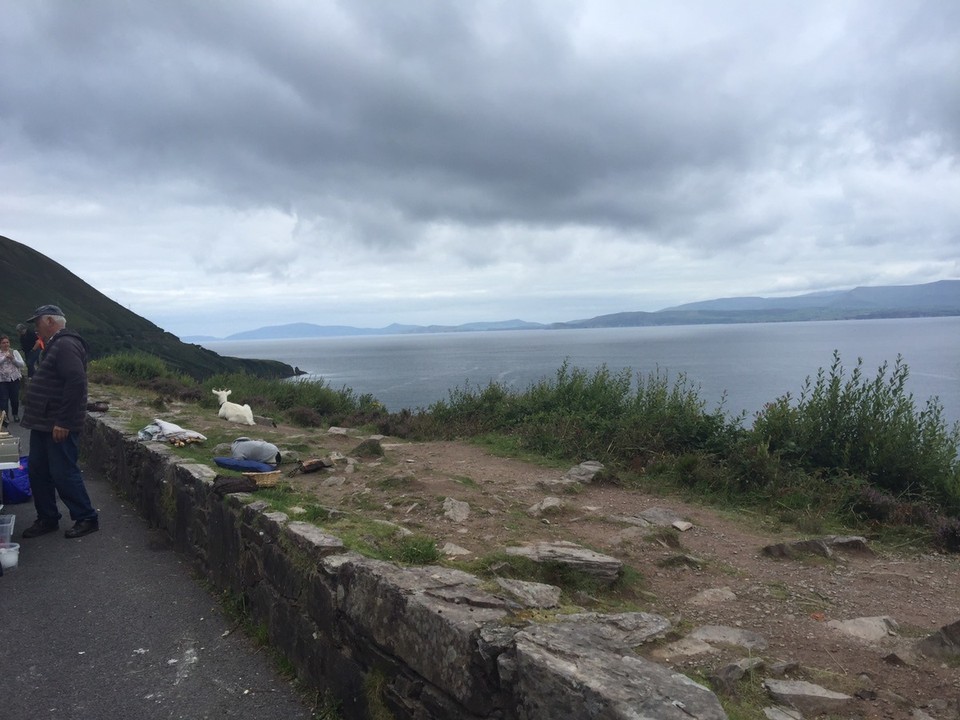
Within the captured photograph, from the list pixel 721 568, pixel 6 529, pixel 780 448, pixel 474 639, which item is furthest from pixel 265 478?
pixel 780 448

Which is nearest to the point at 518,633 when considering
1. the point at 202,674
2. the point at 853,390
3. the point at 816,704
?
the point at 816,704

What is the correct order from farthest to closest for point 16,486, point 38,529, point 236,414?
point 236,414 → point 16,486 → point 38,529

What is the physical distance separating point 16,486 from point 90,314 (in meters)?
51.5

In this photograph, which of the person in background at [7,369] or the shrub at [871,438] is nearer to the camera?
the shrub at [871,438]

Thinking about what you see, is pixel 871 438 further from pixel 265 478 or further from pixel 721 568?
pixel 265 478

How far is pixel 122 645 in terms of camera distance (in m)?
4.02

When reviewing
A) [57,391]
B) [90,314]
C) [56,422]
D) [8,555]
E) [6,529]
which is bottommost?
[8,555]

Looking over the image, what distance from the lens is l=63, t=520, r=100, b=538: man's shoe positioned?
5.87 m

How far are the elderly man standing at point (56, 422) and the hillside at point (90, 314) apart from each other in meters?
30.8

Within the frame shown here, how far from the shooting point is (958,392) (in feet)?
90.1

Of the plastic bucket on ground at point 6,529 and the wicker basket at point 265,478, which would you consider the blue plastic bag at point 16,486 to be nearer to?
the plastic bucket on ground at point 6,529

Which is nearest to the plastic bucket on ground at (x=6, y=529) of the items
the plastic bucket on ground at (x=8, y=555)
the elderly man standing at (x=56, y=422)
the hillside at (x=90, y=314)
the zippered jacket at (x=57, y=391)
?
A: the plastic bucket on ground at (x=8, y=555)

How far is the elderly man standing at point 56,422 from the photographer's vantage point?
561 cm

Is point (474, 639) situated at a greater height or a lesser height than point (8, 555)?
greater
